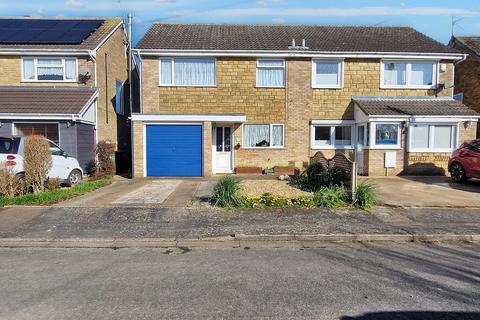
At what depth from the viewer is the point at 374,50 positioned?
714 inches

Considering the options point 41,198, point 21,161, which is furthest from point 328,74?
point 41,198

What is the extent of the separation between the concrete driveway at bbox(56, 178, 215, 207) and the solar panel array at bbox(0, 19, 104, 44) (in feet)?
27.6

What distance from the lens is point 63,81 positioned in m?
17.5

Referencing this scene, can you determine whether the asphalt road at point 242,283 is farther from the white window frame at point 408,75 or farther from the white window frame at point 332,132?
the white window frame at point 408,75

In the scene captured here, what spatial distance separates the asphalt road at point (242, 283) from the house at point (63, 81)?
33.0ft

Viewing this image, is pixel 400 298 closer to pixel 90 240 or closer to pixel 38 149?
pixel 90 240

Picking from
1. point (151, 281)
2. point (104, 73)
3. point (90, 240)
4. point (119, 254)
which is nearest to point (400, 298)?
point (151, 281)

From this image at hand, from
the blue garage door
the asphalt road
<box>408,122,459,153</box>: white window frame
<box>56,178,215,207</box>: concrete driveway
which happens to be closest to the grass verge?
<box>56,178,215,207</box>: concrete driveway

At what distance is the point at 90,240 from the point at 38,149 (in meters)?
4.55

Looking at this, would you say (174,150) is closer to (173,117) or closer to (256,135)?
(173,117)

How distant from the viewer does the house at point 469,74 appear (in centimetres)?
2083

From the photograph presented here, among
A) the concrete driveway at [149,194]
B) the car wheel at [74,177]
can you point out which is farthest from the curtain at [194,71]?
the car wheel at [74,177]

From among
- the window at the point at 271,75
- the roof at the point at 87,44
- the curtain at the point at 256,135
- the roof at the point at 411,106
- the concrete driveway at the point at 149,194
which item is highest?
the roof at the point at 87,44

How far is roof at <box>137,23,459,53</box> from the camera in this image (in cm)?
1809
